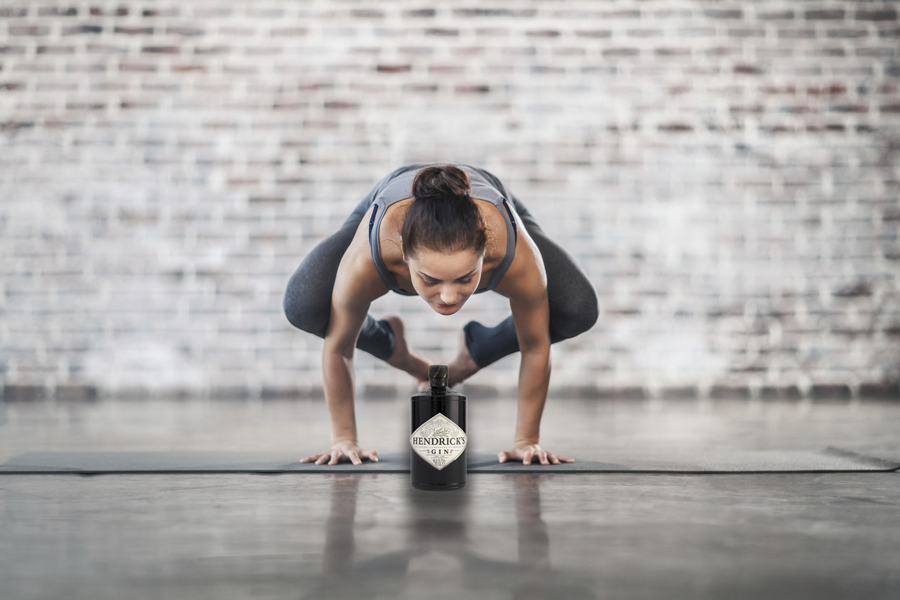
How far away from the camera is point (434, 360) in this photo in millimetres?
4117

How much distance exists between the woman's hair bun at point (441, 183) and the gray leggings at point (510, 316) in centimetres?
53

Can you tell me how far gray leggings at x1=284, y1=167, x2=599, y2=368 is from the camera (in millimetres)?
1950

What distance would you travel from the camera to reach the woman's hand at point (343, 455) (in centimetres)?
172

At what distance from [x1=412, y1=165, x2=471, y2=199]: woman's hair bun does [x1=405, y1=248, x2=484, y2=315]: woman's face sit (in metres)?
0.12

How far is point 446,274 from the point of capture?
146 centimetres

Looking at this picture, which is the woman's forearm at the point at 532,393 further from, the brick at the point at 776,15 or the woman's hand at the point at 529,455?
the brick at the point at 776,15

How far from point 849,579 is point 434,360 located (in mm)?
3312

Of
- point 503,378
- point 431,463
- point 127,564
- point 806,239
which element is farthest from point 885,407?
point 127,564

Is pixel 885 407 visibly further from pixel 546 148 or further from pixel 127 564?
pixel 127 564

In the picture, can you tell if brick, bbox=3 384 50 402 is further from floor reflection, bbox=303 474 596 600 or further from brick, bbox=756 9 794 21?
brick, bbox=756 9 794 21

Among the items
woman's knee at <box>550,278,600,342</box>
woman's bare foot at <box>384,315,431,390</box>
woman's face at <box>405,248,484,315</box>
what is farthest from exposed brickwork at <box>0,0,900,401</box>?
woman's face at <box>405,248,484,315</box>

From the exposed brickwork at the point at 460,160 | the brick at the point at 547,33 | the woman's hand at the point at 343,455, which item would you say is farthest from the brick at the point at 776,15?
the woman's hand at the point at 343,455

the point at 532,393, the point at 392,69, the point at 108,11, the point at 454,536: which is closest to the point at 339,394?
the point at 532,393

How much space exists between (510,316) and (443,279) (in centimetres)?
63
